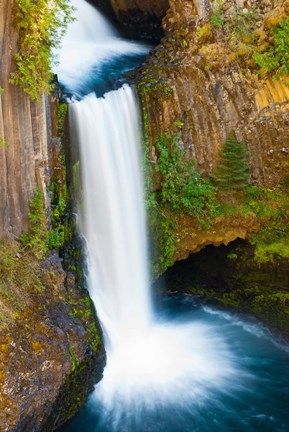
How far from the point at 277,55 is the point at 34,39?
245 inches

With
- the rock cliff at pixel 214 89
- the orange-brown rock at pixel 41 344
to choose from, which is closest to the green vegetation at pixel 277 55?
the rock cliff at pixel 214 89

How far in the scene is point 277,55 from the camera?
35.7 feet

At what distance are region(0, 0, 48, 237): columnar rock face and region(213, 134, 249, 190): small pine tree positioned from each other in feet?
16.0

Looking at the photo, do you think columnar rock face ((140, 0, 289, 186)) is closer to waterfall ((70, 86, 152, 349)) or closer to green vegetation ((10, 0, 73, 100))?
waterfall ((70, 86, 152, 349))

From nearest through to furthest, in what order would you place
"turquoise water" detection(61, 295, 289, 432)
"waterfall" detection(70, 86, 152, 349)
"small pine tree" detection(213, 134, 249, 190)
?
"turquoise water" detection(61, 295, 289, 432) < "waterfall" detection(70, 86, 152, 349) < "small pine tree" detection(213, 134, 249, 190)

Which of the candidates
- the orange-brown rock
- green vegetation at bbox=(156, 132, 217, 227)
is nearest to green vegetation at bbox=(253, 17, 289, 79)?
green vegetation at bbox=(156, 132, 217, 227)

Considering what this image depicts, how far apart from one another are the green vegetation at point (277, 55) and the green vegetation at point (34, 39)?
17.4ft

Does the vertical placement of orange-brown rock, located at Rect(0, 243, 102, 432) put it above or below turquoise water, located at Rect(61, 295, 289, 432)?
above

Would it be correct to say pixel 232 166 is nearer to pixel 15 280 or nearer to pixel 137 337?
pixel 137 337

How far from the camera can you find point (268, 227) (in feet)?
39.0

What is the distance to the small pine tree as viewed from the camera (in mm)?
11281

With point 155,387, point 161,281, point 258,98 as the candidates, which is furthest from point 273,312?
point 258,98

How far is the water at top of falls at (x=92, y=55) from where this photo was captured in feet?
34.9

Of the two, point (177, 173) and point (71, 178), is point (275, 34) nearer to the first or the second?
point (177, 173)
